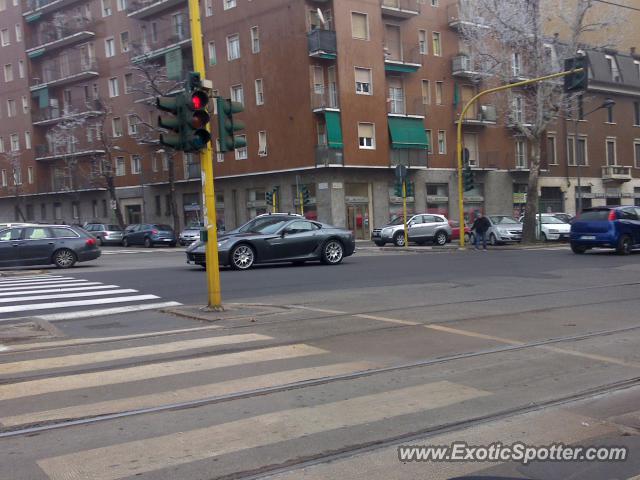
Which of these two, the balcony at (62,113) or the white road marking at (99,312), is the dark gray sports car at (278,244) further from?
the balcony at (62,113)

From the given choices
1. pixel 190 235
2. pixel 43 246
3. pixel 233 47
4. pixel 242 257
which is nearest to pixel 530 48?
pixel 242 257

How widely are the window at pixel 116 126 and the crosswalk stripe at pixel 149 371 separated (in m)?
48.0

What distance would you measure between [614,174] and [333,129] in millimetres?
25806

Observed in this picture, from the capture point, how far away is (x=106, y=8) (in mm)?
52719

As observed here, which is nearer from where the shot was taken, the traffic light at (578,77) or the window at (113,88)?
the traffic light at (578,77)

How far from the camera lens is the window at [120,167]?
5403 centimetres

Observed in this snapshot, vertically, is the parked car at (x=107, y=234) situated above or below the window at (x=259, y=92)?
below

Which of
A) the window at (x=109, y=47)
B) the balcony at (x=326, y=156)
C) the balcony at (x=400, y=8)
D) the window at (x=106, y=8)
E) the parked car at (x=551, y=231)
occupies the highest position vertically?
the window at (x=106, y=8)

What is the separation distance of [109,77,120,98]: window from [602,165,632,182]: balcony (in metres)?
37.6

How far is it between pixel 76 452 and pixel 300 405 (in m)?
1.89

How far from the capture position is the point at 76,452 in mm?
4828

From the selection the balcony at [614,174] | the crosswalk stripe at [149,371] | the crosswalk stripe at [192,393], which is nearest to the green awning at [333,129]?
the balcony at [614,174]

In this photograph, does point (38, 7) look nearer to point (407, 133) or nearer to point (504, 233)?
point (407, 133)

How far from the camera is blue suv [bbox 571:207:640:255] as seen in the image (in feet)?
75.0
